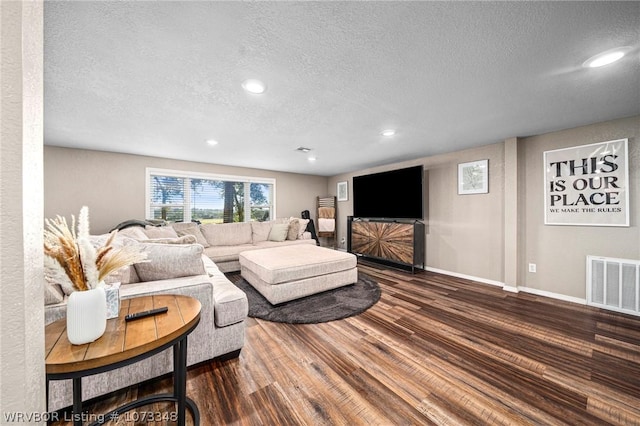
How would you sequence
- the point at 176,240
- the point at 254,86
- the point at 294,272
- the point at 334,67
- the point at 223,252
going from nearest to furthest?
the point at 334,67 < the point at 254,86 < the point at 176,240 < the point at 294,272 < the point at 223,252

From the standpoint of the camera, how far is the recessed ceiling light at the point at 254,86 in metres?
1.83

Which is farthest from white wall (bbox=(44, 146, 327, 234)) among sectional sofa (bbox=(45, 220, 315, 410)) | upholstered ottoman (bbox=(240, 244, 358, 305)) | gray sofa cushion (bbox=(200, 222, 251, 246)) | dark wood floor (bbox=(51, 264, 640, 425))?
dark wood floor (bbox=(51, 264, 640, 425))

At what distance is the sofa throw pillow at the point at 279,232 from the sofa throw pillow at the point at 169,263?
3.20 metres

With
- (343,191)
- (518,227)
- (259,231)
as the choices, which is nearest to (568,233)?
(518,227)

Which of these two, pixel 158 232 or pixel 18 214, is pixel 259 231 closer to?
pixel 158 232

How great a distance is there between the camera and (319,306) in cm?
265

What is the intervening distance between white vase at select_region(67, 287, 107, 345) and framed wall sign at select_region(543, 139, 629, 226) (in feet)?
14.9

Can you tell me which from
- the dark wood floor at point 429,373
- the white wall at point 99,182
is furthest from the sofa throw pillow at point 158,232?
the dark wood floor at point 429,373

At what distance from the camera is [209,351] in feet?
5.43

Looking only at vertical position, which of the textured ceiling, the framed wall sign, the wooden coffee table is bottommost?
the wooden coffee table

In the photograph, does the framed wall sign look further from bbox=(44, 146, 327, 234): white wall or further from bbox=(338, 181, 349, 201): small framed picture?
bbox=(44, 146, 327, 234): white wall

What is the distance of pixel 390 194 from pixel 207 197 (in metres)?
4.00

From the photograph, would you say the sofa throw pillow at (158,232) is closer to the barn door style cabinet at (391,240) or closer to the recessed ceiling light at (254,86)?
the recessed ceiling light at (254,86)

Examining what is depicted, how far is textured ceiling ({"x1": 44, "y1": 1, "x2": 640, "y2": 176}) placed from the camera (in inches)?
47.4
